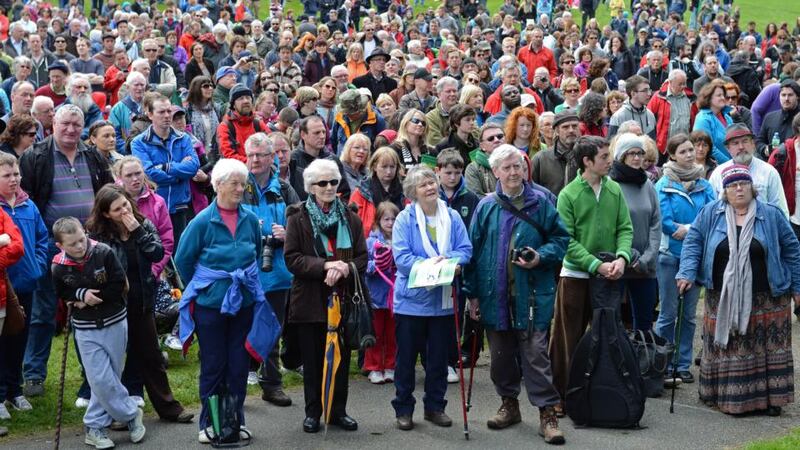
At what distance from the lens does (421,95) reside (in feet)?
46.7

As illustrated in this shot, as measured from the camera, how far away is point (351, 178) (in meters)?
10.4

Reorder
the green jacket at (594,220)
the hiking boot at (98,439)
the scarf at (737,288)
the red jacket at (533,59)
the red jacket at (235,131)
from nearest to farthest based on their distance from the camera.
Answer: the hiking boot at (98,439)
the green jacket at (594,220)
the scarf at (737,288)
the red jacket at (235,131)
the red jacket at (533,59)

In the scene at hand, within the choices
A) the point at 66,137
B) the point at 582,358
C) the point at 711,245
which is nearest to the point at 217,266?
the point at 66,137

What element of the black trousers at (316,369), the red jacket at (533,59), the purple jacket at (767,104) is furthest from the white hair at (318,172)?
the red jacket at (533,59)

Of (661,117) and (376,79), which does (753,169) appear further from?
(376,79)

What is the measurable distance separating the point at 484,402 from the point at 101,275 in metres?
3.36

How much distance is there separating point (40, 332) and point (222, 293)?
208cm

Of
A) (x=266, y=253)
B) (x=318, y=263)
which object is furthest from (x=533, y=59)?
(x=318, y=263)

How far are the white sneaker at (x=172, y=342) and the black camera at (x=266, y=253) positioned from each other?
1.92 meters

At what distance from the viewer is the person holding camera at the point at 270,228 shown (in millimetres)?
9039

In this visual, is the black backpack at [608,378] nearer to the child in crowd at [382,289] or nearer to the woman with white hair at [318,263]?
the woman with white hair at [318,263]

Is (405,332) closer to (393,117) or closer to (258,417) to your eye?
(258,417)

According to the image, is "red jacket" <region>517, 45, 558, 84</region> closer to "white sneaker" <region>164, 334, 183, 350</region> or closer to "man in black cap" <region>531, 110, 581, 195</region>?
"man in black cap" <region>531, 110, 581, 195</region>

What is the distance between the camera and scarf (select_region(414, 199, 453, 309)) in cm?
827
